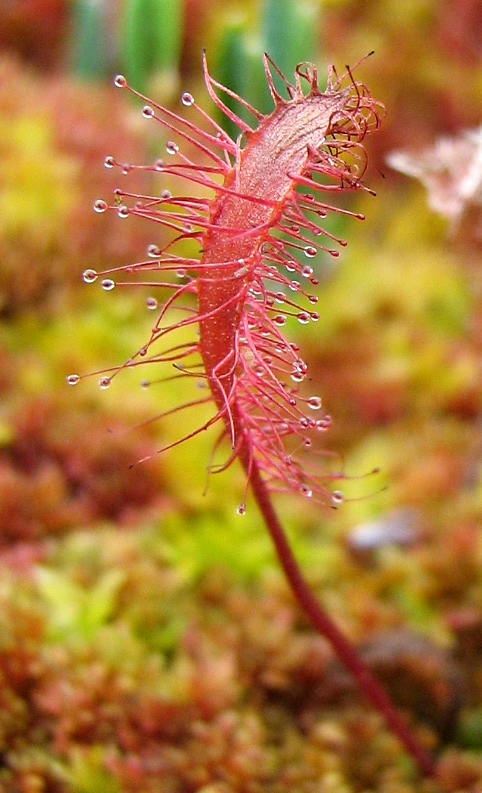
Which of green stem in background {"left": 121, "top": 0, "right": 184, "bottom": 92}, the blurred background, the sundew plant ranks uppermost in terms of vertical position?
green stem in background {"left": 121, "top": 0, "right": 184, "bottom": 92}

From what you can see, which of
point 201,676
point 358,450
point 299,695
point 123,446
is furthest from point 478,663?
point 123,446

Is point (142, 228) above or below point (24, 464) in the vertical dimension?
above

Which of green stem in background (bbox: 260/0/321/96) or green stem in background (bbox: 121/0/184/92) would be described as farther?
green stem in background (bbox: 121/0/184/92)

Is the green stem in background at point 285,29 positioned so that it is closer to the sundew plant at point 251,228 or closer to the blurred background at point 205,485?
the blurred background at point 205,485

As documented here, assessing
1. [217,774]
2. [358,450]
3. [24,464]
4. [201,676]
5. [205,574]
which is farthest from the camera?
[358,450]

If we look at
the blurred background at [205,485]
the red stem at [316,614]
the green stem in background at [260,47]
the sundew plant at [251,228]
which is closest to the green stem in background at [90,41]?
the blurred background at [205,485]

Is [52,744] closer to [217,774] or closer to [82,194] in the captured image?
[217,774]

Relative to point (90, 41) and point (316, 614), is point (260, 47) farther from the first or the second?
point (316, 614)

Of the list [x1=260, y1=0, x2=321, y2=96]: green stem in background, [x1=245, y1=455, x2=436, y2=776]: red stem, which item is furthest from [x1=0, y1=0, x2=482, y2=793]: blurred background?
[x1=245, y1=455, x2=436, y2=776]: red stem

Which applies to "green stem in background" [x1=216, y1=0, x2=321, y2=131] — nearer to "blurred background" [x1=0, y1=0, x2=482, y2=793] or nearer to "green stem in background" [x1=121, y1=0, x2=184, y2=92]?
"blurred background" [x1=0, y1=0, x2=482, y2=793]
